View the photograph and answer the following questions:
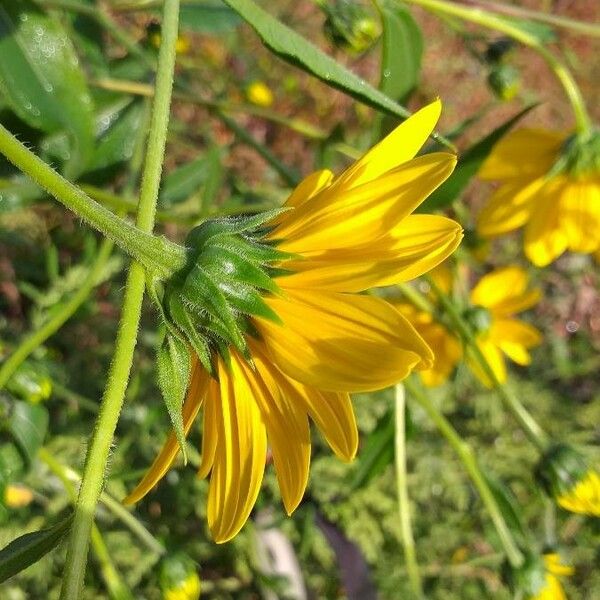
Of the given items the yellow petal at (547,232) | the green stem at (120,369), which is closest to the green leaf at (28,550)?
the green stem at (120,369)

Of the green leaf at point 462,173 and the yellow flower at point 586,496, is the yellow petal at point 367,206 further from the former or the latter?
the yellow flower at point 586,496

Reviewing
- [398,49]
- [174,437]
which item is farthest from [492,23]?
[174,437]

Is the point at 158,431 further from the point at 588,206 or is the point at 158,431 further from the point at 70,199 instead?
the point at 70,199

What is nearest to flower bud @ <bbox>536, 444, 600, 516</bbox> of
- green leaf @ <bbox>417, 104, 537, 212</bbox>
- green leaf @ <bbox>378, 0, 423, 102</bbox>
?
green leaf @ <bbox>417, 104, 537, 212</bbox>

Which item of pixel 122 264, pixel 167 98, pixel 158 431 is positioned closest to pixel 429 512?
pixel 158 431

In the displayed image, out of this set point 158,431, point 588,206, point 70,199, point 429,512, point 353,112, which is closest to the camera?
point 70,199

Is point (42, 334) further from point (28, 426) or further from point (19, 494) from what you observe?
point (19, 494)
